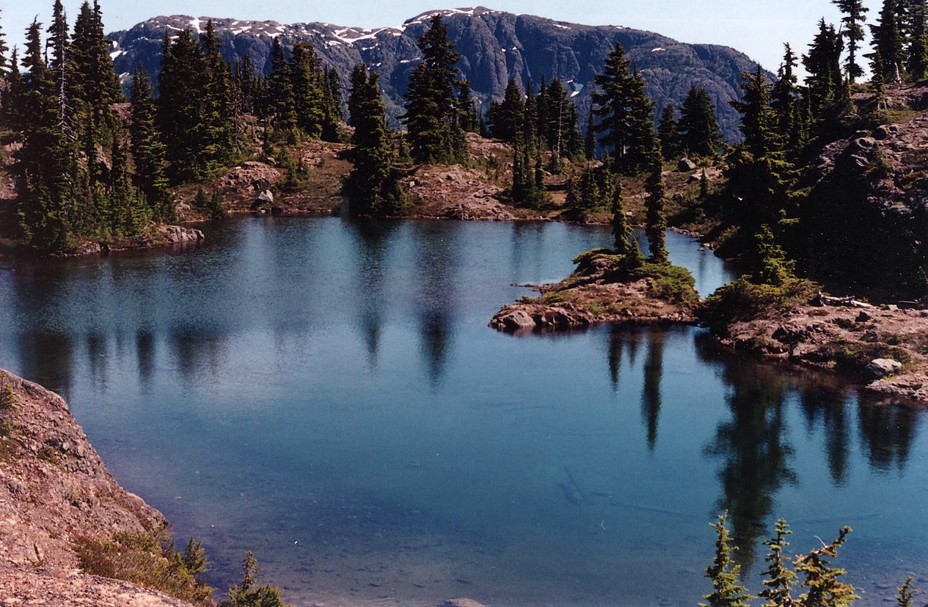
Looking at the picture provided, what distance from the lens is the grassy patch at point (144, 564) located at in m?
22.2

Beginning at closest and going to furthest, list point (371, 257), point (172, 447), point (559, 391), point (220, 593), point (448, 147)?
point (220, 593) < point (172, 447) < point (559, 391) < point (371, 257) < point (448, 147)

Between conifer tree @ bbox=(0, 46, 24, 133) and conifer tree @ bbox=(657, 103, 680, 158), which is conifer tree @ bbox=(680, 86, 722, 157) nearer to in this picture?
conifer tree @ bbox=(657, 103, 680, 158)

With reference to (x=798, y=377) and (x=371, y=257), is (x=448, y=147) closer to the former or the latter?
(x=371, y=257)

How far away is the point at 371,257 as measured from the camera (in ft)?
281

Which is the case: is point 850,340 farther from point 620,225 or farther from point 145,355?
point 145,355

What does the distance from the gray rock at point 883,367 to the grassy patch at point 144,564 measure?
134ft

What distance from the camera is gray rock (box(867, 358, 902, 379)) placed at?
4991 cm

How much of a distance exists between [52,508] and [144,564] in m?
3.31

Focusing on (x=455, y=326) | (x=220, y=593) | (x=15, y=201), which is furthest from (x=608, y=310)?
(x=15, y=201)

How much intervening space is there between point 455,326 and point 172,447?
87.0 ft

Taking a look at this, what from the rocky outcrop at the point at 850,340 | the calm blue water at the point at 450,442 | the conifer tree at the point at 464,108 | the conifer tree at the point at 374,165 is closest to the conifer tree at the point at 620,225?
the calm blue water at the point at 450,442

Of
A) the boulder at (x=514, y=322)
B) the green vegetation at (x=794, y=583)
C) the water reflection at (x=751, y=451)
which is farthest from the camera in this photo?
the boulder at (x=514, y=322)

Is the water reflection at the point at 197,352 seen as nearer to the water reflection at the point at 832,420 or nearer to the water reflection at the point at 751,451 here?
the water reflection at the point at 751,451

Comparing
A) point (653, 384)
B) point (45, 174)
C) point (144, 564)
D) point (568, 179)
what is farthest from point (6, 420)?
point (568, 179)
